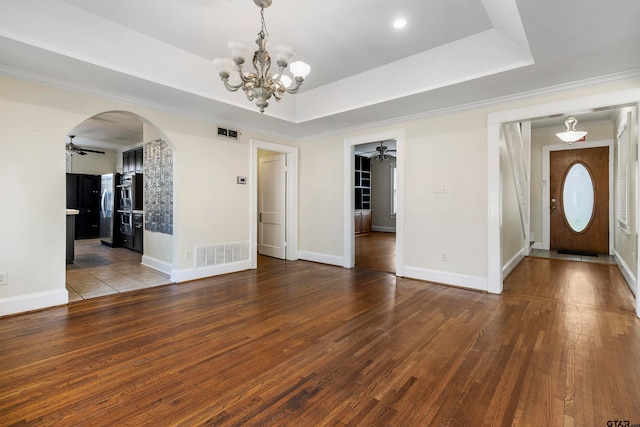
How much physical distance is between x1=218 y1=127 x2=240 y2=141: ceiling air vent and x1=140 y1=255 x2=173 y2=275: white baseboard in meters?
2.26

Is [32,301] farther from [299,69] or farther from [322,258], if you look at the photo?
[322,258]

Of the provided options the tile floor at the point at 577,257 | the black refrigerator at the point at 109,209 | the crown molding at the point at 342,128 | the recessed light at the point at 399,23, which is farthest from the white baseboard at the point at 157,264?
the tile floor at the point at 577,257

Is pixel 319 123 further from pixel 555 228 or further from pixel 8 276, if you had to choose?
pixel 555 228

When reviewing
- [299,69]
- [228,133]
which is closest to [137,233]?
[228,133]

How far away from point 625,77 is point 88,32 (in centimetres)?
547

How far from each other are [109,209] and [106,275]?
3981 millimetres

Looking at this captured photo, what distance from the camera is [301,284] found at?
439cm

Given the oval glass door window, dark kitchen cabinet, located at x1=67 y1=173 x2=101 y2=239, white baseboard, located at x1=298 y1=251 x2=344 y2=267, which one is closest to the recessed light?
white baseboard, located at x1=298 y1=251 x2=344 y2=267

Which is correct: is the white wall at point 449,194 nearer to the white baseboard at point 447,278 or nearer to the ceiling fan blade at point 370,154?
the white baseboard at point 447,278

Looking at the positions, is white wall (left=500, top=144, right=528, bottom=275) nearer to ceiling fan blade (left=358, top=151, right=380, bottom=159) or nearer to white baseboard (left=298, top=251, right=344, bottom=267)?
white baseboard (left=298, top=251, right=344, bottom=267)

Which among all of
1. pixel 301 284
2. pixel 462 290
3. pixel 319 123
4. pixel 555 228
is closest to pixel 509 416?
pixel 462 290

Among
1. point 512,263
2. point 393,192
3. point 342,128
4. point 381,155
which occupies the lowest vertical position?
point 512,263

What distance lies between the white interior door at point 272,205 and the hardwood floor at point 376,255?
1752 millimetres

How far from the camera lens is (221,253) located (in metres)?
4.97
